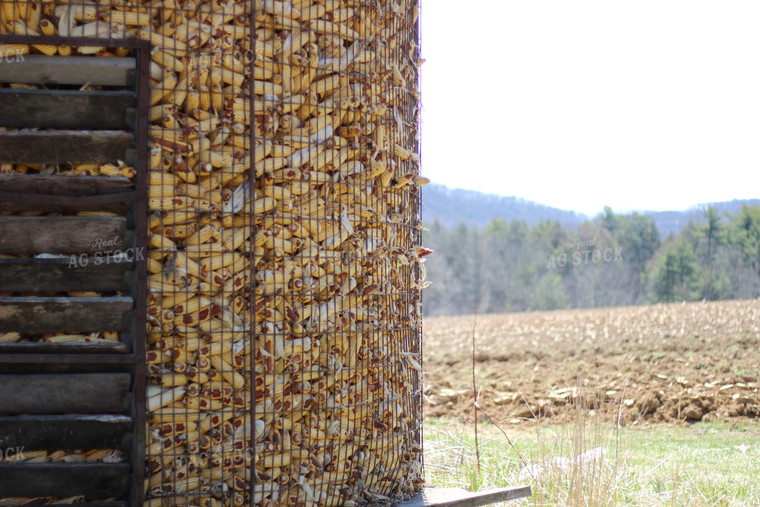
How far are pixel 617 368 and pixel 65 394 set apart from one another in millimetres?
12152

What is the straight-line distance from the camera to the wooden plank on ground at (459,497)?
4.52 metres

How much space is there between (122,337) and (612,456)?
5134 millimetres

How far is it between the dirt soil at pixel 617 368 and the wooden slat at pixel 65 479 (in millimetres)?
3714

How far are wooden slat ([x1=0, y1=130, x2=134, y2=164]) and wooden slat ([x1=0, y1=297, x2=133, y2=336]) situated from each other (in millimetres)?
713

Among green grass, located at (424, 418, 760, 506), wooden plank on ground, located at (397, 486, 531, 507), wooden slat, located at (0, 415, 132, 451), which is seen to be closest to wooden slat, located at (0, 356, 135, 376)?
wooden slat, located at (0, 415, 132, 451)

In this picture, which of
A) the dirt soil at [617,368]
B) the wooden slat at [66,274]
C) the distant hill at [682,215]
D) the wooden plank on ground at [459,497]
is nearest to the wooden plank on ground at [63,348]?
the wooden slat at [66,274]

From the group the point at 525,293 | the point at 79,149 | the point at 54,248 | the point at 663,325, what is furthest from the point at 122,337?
the point at 525,293

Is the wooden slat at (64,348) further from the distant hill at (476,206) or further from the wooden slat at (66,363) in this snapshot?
the distant hill at (476,206)

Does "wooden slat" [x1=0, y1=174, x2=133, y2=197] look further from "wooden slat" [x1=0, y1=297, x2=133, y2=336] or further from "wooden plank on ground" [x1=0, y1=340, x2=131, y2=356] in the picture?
"wooden plank on ground" [x1=0, y1=340, x2=131, y2=356]

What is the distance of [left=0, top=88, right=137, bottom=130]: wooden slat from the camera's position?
3854 millimetres

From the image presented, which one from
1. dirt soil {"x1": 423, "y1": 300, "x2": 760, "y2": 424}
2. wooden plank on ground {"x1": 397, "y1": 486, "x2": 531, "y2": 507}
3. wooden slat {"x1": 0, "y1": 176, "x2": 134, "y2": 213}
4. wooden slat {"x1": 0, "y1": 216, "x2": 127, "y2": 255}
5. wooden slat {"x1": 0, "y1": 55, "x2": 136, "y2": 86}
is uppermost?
wooden slat {"x1": 0, "y1": 55, "x2": 136, "y2": 86}

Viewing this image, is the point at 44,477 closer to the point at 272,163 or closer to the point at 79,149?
the point at 79,149

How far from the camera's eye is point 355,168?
4441 mm

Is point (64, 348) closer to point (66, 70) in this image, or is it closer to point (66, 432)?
point (66, 432)
